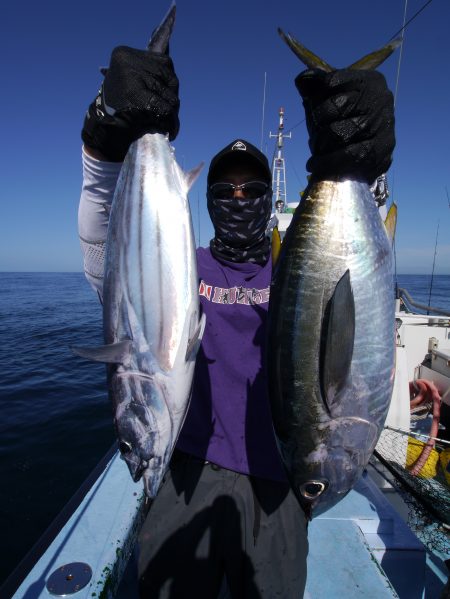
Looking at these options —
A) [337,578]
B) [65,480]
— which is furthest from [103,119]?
[65,480]

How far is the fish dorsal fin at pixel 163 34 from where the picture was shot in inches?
65.9

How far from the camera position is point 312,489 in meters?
1.50

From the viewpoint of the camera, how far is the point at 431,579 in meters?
3.26

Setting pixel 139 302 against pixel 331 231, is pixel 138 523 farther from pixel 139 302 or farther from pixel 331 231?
pixel 331 231

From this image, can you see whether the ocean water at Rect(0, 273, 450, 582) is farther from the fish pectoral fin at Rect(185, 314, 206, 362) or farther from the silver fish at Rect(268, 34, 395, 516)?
Answer: the silver fish at Rect(268, 34, 395, 516)

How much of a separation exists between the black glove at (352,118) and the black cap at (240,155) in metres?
0.64

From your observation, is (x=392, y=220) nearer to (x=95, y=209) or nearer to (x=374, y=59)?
(x=374, y=59)

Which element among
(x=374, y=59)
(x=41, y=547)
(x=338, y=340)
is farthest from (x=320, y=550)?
(x=374, y=59)

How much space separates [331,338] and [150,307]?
2.39 feet

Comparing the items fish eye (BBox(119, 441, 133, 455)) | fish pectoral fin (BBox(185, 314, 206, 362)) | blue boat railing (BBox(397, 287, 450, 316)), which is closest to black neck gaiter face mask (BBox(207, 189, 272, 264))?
fish pectoral fin (BBox(185, 314, 206, 362))

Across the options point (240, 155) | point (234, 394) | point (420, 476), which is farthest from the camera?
point (420, 476)

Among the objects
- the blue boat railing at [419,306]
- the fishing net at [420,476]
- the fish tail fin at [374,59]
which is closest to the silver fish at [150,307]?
the fish tail fin at [374,59]

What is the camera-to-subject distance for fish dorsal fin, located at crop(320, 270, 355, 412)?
4.45ft

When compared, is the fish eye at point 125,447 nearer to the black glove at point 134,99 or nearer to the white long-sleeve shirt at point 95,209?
the white long-sleeve shirt at point 95,209
